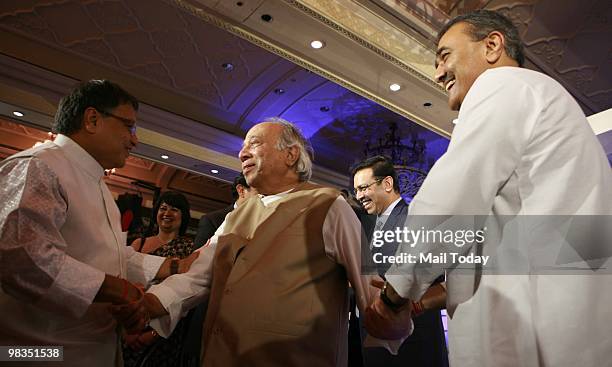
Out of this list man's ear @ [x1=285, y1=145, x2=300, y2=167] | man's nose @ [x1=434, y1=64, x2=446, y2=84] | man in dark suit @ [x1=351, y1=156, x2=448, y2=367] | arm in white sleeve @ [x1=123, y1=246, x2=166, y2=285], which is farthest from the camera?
man in dark suit @ [x1=351, y1=156, x2=448, y2=367]

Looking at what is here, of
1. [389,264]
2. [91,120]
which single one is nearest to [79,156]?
[91,120]

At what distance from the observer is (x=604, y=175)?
98 cm

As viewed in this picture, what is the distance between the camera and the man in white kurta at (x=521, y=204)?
0.86 metres

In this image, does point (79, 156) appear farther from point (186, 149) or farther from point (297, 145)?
point (186, 149)

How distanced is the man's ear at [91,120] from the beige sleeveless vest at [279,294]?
714 mm

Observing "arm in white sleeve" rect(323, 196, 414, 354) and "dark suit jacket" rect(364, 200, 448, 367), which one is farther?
"dark suit jacket" rect(364, 200, 448, 367)

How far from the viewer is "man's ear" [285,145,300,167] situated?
2093 millimetres

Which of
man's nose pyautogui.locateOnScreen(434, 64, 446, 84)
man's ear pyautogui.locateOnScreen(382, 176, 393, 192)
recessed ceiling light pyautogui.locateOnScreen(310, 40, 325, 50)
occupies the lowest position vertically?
man's nose pyautogui.locateOnScreen(434, 64, 446, 84)

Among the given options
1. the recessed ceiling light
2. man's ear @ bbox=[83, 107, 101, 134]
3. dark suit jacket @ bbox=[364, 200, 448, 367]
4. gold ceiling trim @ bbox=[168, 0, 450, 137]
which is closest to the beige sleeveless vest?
man's ear @ bbox=[83, 107, 101, 134]

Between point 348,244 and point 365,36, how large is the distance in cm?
365

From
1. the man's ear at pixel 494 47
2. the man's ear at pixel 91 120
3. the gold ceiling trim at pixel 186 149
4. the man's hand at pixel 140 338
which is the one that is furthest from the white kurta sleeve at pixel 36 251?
the gold ceiling trim at pixel 186 149

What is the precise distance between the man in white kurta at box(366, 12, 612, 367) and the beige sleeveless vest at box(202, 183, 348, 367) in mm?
661

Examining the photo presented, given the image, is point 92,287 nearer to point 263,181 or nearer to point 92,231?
point 92,231

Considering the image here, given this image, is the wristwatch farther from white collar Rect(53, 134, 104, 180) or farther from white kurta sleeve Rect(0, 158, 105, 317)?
white collar Rect(53, 134, 104, 180)
